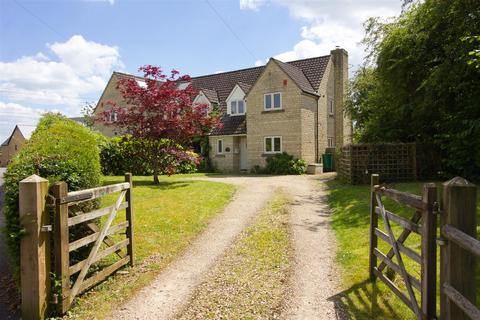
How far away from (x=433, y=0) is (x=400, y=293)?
12.9m

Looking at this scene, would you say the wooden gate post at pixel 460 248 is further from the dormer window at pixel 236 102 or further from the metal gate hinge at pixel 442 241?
the dormer window at pixel 236 102

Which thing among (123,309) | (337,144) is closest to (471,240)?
(123,309)

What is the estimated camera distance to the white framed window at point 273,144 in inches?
984

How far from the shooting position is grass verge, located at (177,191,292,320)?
16.2 feet

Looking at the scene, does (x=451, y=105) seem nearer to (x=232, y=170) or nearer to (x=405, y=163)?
(x=405, y=163)

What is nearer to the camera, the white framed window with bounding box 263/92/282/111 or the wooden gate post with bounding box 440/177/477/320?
the wooden gate post with bounding box 440/177/477/320

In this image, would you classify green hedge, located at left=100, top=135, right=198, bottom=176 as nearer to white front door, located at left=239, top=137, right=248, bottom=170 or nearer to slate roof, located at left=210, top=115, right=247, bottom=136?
slate roof, located at left=210, top=115, right=247, bottom=136

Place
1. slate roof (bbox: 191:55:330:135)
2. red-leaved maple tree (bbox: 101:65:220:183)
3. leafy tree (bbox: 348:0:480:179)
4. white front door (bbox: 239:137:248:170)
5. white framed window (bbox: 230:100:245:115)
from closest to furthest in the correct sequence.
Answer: leafy tree (bbox: 348:0:480:179)
red-leaved maple tree (bbox: 101:65:220:183)
slate roof (bbox: 191:55:330:135)
white front door (bbox: 239:137:248:170)
white framed window (bbox: 230:100:245:115)

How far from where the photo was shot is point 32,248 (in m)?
4.46

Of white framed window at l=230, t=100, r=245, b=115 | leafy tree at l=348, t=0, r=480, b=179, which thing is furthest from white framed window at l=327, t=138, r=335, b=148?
leafy tree at l=348, t=0, r=480, b=179

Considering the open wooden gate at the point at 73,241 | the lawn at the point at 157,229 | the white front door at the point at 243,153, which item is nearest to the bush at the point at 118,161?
the white front door at the point at 243,153

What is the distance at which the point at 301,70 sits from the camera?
2803 cm

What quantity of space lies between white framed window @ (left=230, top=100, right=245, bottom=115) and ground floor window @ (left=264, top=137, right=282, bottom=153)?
4002mm

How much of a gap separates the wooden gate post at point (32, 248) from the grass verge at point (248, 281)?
1849mm
